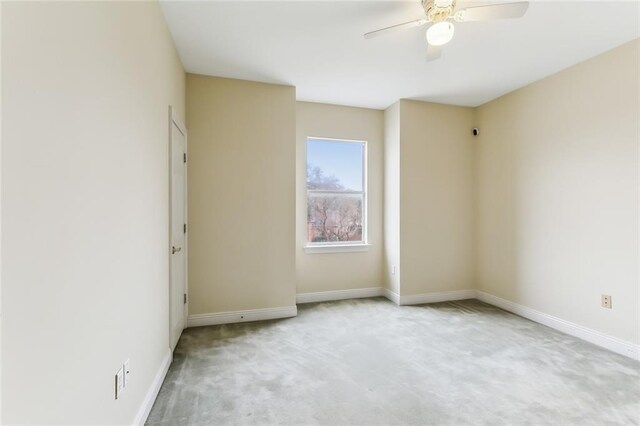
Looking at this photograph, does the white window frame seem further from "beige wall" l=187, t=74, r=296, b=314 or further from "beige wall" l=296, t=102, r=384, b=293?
"beige wall" l=187, t=74, r=296, b=314

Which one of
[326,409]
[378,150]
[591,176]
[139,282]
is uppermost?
[378,150]

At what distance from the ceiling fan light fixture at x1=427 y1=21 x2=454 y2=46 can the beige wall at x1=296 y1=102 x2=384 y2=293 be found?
2.10m

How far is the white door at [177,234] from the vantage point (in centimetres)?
243

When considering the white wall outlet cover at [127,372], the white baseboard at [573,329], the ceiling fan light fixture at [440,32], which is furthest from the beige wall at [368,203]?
the white wall outlet cover at [127,372]

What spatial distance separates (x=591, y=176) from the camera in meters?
2.77

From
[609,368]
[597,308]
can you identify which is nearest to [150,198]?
[609,368]

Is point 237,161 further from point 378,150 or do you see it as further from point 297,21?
point 378,150

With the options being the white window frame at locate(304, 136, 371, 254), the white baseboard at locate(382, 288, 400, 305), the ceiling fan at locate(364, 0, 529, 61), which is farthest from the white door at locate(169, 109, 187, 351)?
the white baseboard at locate(382, 288, 400, 305)

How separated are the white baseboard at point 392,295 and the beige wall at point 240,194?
141 cm

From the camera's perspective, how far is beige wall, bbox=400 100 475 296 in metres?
3.89

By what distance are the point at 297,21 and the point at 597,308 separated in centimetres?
359

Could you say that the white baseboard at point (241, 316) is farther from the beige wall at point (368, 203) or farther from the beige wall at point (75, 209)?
the beige wall at point (75, 209)

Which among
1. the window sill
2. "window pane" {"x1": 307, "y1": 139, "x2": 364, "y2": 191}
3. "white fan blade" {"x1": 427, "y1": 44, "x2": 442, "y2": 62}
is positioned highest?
"white fan blade" {"x1": 427, "y1": 44, "x2": 442, "y2": 62}

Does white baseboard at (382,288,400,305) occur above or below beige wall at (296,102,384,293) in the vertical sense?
below
